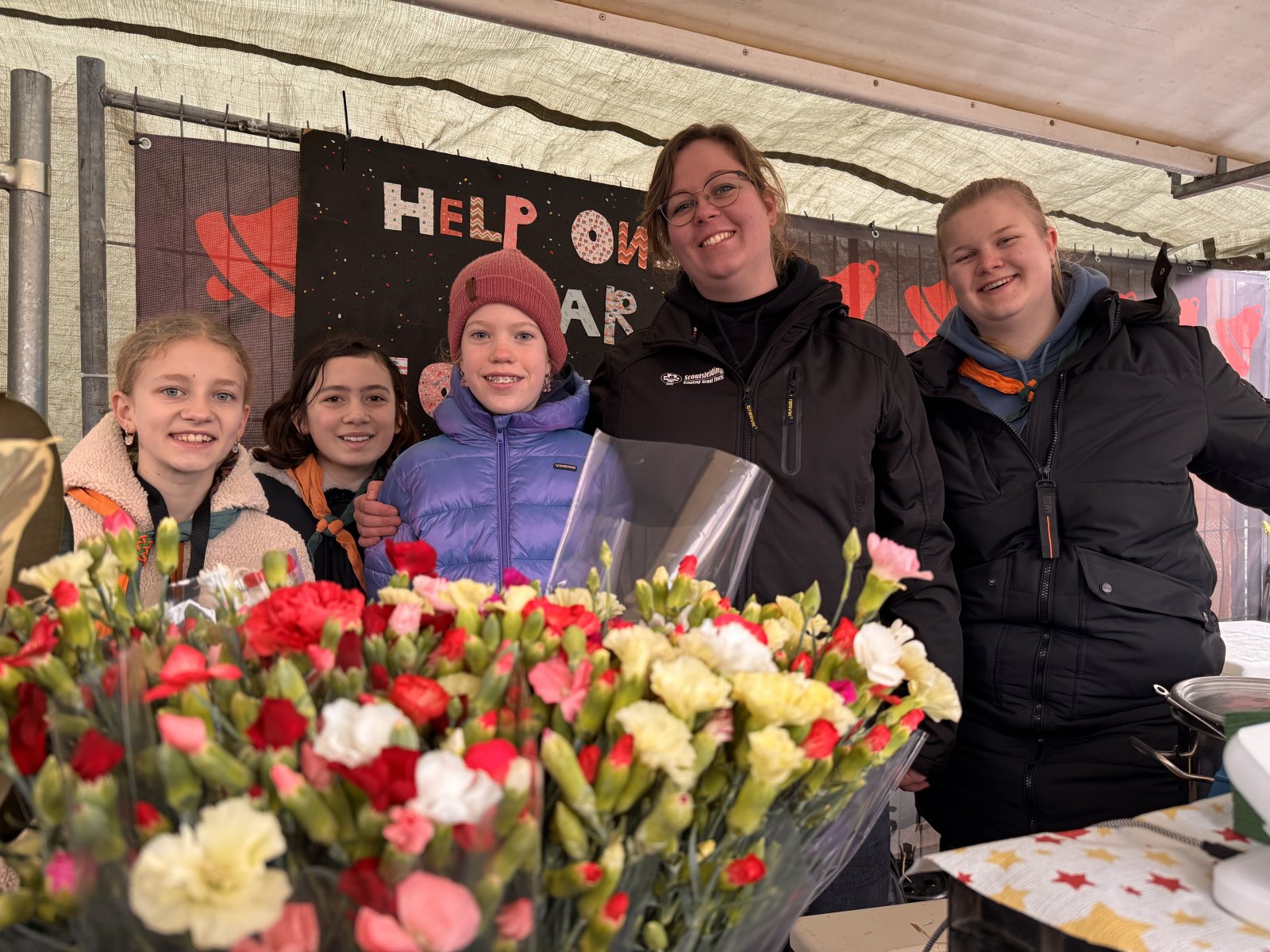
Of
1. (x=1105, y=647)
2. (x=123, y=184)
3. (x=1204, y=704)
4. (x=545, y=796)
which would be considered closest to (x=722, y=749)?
(x=545, y=796)

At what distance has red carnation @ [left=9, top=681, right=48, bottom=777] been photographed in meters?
0.53

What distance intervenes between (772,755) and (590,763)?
0.10 meters

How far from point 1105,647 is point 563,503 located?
1052mm

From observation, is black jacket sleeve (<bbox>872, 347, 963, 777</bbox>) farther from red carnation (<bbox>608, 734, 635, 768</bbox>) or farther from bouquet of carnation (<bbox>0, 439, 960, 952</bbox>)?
red carnation (<bbox>608, 734, 635, 768</bbox>)

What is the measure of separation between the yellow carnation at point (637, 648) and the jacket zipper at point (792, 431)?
1.01 meters

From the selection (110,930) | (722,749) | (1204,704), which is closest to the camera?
(110,930)

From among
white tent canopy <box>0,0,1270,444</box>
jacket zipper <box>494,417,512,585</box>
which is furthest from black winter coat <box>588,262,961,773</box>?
white tent canopy <box>0,0,1270,444</box>

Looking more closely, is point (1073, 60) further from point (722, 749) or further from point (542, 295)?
point (722, 749)

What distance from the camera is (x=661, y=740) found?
47cm

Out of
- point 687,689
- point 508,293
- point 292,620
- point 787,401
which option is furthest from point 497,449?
point 687,689

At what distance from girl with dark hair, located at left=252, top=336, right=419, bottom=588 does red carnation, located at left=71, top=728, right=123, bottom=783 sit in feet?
5.57

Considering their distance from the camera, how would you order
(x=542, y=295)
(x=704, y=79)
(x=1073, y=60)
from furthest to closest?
(x=704, y=79), (x=1073, y=60), (x=542, y=295)

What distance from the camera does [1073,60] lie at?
6.63 feet

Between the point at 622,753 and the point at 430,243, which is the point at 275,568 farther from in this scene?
the point at 430,243
